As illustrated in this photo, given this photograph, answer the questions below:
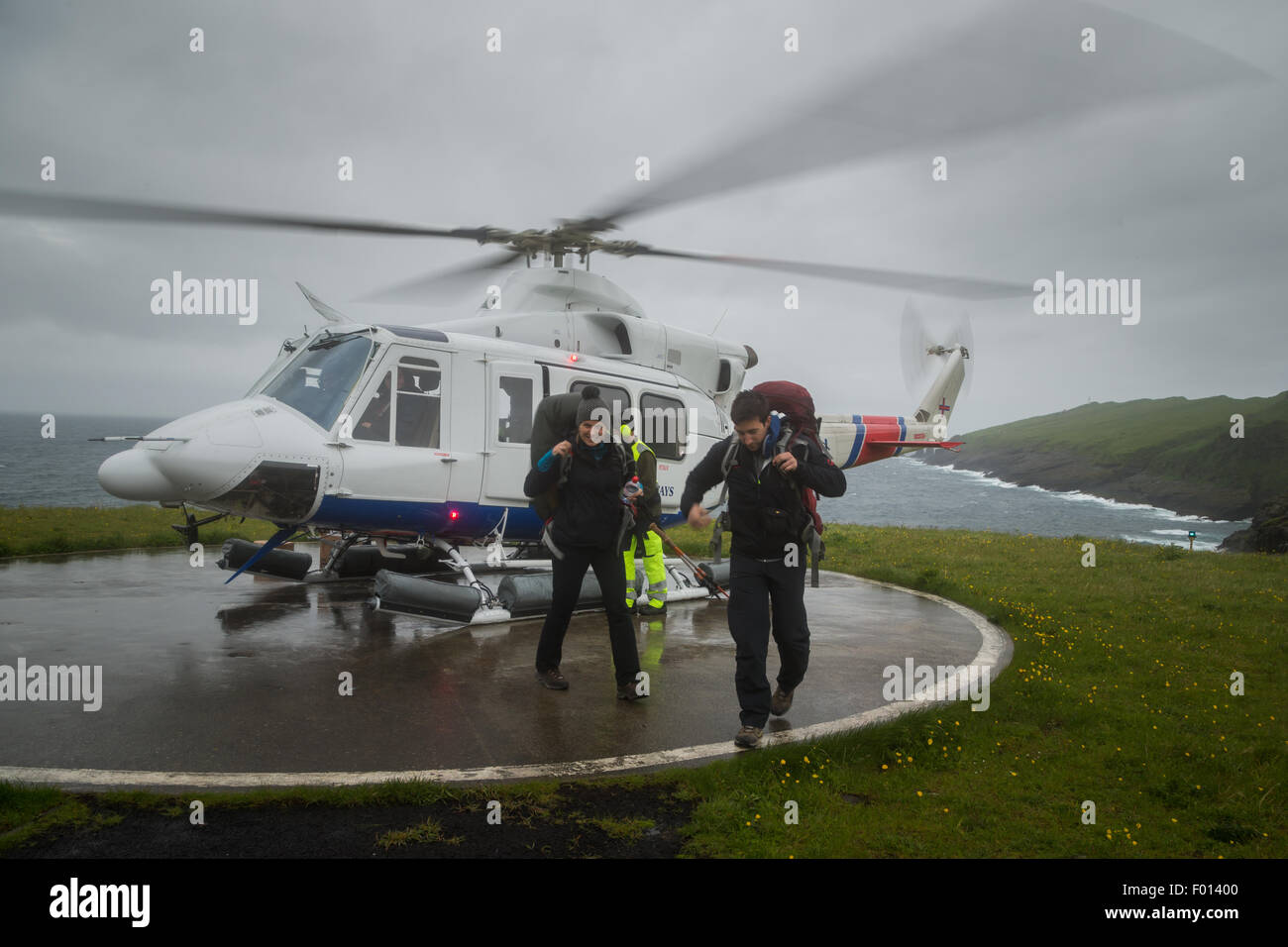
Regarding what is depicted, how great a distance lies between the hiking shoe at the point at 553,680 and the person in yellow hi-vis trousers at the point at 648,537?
784 millimetres

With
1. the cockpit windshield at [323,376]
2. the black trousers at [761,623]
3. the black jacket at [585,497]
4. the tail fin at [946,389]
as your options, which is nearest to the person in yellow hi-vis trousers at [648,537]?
the black jacket at [585,497]

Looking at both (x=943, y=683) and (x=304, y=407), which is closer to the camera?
(x=943, y=683)

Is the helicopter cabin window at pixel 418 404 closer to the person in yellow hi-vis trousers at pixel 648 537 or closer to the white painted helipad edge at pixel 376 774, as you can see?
the person in yellow hi-vis trousers at pixel 648 537

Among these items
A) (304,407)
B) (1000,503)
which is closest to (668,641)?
(304,407)

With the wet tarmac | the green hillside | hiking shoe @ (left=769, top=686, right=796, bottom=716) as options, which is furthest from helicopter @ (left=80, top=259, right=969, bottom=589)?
the green hillside

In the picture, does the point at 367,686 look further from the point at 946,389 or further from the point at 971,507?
the point at 971,507

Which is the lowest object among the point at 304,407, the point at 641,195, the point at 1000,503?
the point at 1000,503

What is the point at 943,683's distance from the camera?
627 centimetres

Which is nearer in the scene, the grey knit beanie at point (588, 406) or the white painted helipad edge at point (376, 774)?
the white painted helipad edge at point (376, 774)

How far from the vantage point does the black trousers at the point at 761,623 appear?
4.88 metres
